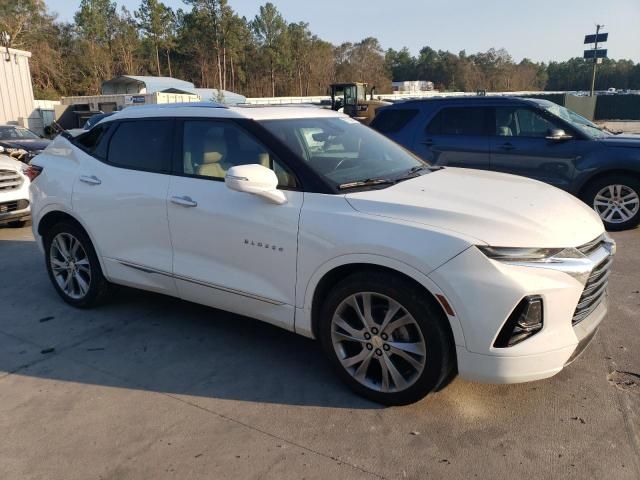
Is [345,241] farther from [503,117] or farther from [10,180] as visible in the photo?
[10,180]

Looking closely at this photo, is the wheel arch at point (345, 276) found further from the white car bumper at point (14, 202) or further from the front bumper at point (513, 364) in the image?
the white car bumper at point (14, 202)

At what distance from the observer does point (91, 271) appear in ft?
14.7

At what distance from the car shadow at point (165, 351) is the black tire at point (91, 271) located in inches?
3.6

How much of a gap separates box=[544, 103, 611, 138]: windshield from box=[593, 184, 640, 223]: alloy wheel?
800 mm

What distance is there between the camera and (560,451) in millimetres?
2672

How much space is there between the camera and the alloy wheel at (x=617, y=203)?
720 cm

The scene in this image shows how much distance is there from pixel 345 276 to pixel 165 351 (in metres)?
1.60

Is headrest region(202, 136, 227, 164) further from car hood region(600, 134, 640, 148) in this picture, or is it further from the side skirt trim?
car hood region(600, 134, 640, 148)

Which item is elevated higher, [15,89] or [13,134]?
[15,89]

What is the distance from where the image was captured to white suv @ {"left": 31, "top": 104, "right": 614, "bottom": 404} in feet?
8.77

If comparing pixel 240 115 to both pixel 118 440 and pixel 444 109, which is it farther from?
pixel 444 109

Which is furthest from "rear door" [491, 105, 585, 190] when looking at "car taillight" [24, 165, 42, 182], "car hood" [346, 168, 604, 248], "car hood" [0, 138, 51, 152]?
"car hood" [0, 138, 51, 152]

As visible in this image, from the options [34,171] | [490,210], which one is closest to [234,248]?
[490,210]

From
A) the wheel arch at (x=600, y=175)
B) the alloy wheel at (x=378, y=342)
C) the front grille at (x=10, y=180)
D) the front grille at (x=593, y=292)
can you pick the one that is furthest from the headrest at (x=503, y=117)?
the front grille at (x=10, y=180)
